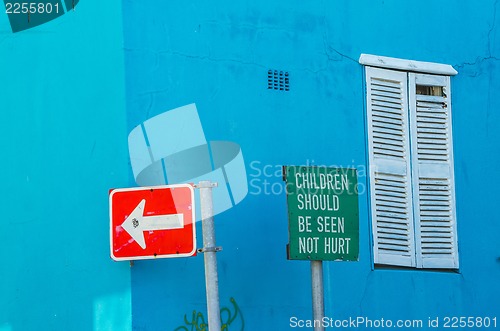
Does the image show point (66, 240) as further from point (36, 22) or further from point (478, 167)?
point (478, 167)

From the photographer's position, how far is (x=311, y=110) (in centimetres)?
990

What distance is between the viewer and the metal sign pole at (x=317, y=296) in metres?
7.99

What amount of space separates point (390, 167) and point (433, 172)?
0.52 m

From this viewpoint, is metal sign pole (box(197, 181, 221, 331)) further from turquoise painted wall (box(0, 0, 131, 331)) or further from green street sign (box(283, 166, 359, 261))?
turquoise painted wall (box(0, 0, 131, 331))

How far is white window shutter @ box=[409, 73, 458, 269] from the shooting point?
10.3 m

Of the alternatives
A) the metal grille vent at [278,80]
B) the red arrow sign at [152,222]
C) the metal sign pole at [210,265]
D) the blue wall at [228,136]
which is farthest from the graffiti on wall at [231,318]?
the metal grille vent at [278,80]

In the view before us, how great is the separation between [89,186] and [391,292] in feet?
9.99

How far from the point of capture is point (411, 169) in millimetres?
10359

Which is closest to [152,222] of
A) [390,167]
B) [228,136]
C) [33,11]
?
[228,136]

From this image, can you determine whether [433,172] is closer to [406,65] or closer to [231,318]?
[406,65]

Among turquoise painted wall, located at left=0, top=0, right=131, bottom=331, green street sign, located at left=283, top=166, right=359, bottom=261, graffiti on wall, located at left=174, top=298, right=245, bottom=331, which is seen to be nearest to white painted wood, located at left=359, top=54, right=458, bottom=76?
green street sign, located at left=283, top=166, right=359, bottom=261

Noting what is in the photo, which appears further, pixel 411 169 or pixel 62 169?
pixel 411 169

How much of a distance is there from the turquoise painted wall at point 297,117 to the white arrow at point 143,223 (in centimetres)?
54

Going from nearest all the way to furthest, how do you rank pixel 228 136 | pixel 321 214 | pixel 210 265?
1. pixel 210 265
2. pixel 321 214
3. pixel 228 136
